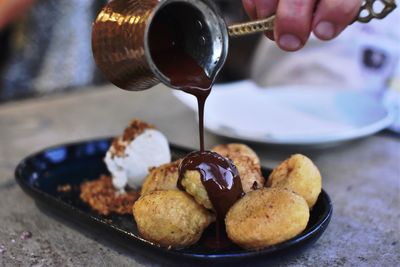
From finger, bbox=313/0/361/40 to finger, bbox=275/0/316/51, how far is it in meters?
0.02

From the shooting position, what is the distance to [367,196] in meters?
1.32

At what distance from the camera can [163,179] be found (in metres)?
1.07

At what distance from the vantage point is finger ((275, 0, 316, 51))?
102 centimetres

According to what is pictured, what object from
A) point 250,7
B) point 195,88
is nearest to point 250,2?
point 250,7

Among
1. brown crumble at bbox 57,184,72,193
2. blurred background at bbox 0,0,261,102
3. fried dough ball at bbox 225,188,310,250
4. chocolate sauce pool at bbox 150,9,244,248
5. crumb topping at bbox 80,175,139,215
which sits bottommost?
blurred background at bbox 0,0,261,102

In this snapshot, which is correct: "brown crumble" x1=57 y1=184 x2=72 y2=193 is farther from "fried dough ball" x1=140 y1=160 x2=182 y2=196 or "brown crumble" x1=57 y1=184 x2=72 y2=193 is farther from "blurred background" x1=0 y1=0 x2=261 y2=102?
"blurred background" x1=0 y1=0 x2=261 y2=102

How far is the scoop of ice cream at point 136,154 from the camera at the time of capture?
4.19 feet

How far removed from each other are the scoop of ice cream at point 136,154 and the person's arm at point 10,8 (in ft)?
4.61

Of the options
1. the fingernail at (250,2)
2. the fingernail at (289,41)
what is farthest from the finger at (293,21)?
the fingernail at (250,2)

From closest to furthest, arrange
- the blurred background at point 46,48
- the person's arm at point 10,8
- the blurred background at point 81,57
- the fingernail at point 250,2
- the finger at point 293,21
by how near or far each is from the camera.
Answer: the finger at point 293,21 → the fingernail at point 250,2 → the blurred background at point 81,57 → the person's arm at point 10,8 → the blurred background at point 46,48

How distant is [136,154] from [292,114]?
2.25 feet

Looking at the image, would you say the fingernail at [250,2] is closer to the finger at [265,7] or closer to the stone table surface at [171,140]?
the finger at [265,7]

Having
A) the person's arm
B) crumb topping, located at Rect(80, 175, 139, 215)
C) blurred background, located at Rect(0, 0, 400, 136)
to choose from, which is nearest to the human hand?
crumb topping, located at Rect(80, 175, 139, 215)

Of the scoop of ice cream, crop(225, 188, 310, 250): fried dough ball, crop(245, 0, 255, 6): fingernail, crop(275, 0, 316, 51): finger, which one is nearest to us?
crop(225, 188, 310, 250): fried dough ball
